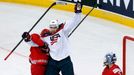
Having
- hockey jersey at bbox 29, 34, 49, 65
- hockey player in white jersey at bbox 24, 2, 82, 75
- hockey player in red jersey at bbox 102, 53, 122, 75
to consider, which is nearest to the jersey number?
hockey player in white jersey at bbox 24, 2, 82, 75

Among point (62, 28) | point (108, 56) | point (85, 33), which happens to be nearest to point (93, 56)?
point (85, 33)

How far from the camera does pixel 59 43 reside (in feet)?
18.2

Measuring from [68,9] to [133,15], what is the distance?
2.08 m

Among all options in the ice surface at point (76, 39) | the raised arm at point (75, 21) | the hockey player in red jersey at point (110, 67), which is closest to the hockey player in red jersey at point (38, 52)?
the raised arm at point (75, 21)

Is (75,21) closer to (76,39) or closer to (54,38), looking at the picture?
(54,38)

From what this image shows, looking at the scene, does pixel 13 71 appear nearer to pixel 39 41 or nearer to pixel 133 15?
pixel 39 41

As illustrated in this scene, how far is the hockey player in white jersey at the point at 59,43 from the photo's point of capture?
5.52 meters

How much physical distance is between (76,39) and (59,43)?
120 inches

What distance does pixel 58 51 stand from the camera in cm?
551

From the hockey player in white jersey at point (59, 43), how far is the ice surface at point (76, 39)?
132cm

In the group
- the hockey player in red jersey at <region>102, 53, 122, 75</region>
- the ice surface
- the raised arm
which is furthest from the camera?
the ice surface

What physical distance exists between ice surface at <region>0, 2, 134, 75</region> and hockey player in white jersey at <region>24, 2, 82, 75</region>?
4.32 ft

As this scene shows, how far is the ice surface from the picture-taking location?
7.28 m

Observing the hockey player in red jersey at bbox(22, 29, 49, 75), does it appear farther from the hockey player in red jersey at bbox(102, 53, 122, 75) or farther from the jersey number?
the hockey player in red jersey at bbox(102, 53, 122, 75)
